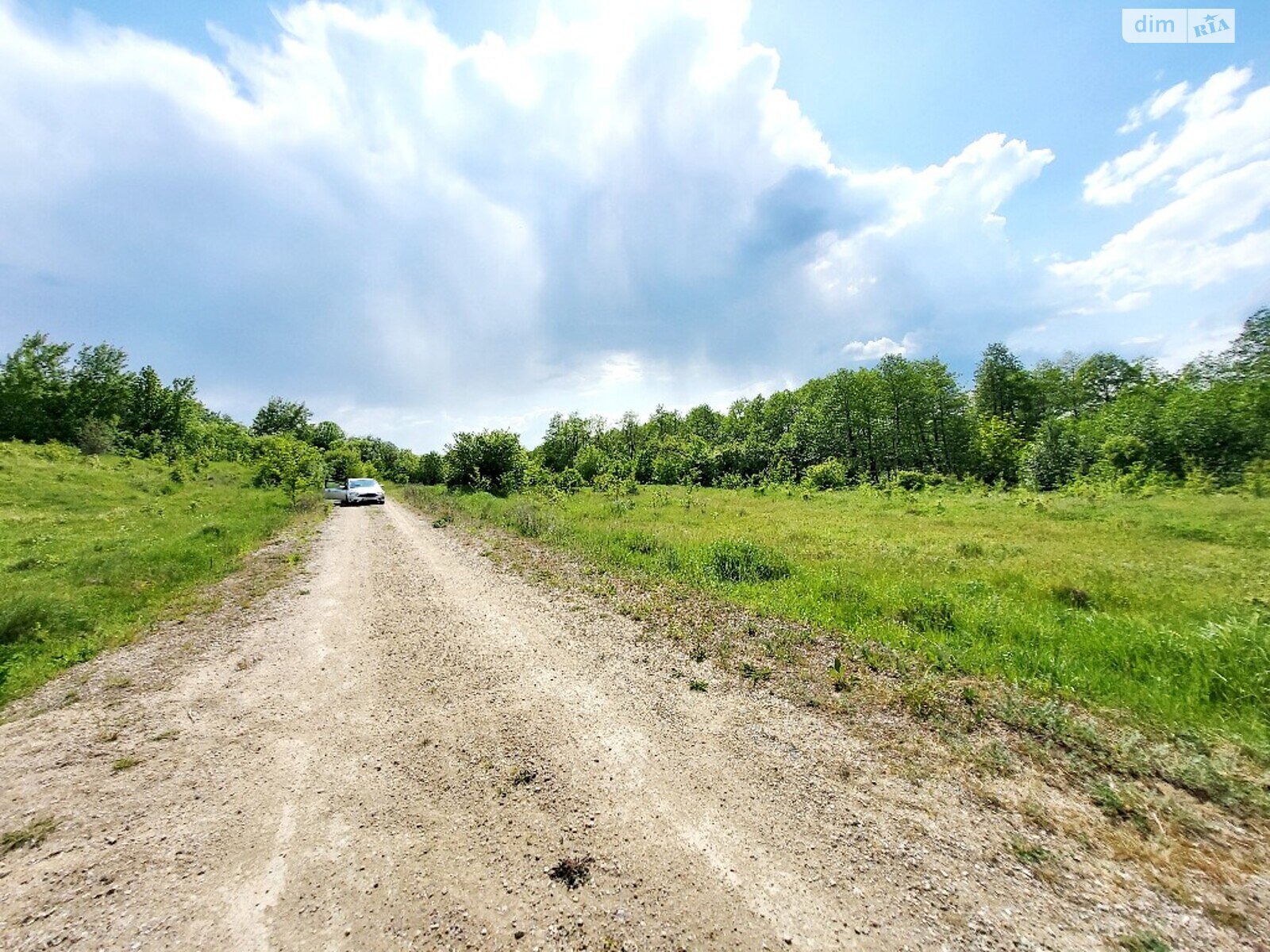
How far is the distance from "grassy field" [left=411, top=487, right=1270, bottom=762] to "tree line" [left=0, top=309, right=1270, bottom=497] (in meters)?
12.7

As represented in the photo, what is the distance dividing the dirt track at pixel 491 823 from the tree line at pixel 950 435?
28.9 meters

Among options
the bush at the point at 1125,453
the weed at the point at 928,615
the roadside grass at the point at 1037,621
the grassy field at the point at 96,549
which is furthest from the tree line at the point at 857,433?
the weed at the point at 928,615

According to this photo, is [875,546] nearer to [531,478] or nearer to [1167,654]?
[1167,654]

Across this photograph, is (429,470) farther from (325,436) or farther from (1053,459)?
(1053,459)

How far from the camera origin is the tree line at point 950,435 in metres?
32.9

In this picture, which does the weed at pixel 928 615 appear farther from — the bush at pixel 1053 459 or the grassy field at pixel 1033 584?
the bush at pixel 1053 459

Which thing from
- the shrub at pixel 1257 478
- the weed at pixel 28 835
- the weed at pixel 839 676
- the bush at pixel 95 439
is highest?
the bush at pixel 95 439

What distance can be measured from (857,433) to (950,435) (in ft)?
35.5

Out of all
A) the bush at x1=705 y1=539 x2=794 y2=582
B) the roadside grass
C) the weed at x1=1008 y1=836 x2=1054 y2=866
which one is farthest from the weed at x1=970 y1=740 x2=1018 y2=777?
the bush at x1=705 y1=539 x2=794 y2=582

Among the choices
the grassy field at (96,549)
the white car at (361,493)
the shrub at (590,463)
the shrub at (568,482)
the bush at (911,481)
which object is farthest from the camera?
the shrub at (590,463)

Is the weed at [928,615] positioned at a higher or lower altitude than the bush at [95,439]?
lower

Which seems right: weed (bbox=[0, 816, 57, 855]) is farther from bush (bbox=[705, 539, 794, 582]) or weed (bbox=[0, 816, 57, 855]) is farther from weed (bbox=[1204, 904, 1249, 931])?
bush (bbox=[705, 539, 794, 582])

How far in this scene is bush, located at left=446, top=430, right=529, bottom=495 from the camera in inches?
1334

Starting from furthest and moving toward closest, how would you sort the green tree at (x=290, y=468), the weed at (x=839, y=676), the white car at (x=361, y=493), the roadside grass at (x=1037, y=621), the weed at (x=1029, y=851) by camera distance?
the white car at (x=361, y=493) → the green tree at (x=290, y=468) → the weed at (x=839, y=676) → the roadside grass at (x=1037, y=621) → the weed at (x=1029, y=851)
